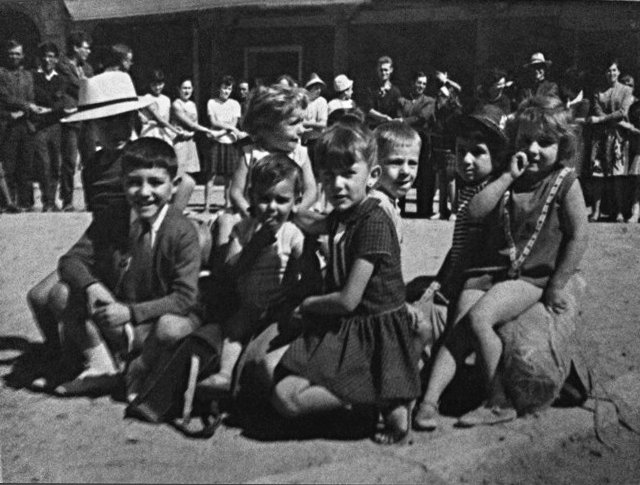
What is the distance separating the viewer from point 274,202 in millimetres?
2324

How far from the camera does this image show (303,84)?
7.86 feet

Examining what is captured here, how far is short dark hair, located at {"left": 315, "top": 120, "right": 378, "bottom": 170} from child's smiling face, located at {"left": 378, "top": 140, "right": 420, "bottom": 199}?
103 millimetres

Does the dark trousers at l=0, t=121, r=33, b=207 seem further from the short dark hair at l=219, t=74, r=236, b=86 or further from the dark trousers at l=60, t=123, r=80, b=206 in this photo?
the short dark hair at l=219, t=74, r=236, b=86

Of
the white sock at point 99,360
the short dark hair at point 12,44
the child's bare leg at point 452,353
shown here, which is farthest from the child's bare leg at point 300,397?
the short dark hair at point 12,44

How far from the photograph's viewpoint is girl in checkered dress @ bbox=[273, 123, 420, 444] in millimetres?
2186

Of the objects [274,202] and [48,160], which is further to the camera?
[48,160]

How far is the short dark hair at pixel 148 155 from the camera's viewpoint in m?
2.33

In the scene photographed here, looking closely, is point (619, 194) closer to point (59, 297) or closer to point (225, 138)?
point (225, 138)

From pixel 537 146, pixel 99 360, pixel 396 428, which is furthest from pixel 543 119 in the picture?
pixel 99 360

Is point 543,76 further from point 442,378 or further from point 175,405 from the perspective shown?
point 175,405

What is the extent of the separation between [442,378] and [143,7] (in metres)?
1.52

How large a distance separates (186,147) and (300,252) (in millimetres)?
553

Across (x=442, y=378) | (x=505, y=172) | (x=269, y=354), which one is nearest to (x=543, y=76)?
(x=505, y=172)

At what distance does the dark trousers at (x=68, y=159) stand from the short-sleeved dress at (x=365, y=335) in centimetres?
93
